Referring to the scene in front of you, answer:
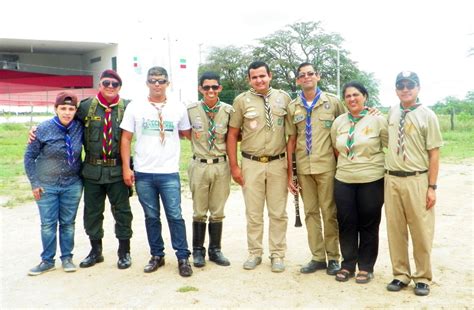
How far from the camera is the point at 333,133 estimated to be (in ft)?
15.6

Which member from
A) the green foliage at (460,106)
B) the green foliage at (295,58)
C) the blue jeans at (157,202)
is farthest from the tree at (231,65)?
the blue jeans at (157,202)

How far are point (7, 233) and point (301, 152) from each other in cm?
411

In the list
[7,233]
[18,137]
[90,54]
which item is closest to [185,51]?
[90,54]

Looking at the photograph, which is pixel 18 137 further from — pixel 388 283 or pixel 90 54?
pixel 90 54

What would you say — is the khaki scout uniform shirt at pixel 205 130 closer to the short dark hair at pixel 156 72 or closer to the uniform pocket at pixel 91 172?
the short dark hair at pixel 156 72

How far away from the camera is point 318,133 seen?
488cm

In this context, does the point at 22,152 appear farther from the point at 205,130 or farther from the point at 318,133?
the point at 318,133

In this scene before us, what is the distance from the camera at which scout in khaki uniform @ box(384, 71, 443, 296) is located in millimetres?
4277

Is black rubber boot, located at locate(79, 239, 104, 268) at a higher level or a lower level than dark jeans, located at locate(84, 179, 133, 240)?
lower

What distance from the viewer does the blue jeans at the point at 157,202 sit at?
16.3 ft

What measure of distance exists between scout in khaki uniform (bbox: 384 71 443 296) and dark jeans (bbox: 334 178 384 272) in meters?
0.13

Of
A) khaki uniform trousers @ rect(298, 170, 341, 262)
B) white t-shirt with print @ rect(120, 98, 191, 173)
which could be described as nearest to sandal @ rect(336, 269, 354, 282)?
khaki uniform trousers @ rect(298, 170, 341, 262)

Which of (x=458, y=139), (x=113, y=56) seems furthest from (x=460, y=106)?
(x=113, y=56)

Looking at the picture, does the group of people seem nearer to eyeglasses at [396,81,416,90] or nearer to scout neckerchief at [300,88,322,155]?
scout neckerchief at [300,88,322,155]
